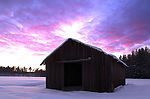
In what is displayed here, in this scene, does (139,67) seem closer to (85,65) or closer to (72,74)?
(72,74)

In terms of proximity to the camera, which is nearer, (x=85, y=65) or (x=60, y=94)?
(x=60, y=94)

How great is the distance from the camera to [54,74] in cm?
1544

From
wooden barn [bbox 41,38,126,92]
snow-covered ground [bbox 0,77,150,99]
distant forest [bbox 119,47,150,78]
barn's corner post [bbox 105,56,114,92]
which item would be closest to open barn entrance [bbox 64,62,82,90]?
wooden barn [bbox 41,38,126,92]

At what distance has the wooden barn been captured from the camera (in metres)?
12.5

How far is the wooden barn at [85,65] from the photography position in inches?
490

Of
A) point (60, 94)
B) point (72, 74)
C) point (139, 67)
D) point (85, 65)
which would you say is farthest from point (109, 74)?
point (139, 67)

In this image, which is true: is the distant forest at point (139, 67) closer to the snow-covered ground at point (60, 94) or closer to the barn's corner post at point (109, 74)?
the snow-covered ground at point (60, 94)

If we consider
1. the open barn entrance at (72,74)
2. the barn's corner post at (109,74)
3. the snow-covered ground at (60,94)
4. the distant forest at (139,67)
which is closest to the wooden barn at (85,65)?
the barn's corner post at (109,74)

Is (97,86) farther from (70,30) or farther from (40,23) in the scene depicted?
(40,23)

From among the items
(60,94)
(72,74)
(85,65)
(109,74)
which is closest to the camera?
(60,94)

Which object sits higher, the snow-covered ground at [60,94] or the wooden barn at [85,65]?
the wooden barn at [85,65]

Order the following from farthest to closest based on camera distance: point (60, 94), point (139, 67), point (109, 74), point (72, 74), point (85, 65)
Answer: point (139, 67) < point (72, 74) < point (85, 65) < point (109, 74) < point (60, 94)

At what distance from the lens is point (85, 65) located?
44.3 feet

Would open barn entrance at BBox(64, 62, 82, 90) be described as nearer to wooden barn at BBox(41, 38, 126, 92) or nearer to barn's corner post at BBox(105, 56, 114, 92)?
wooden barn at BBox(41, 38, 126, 92)
